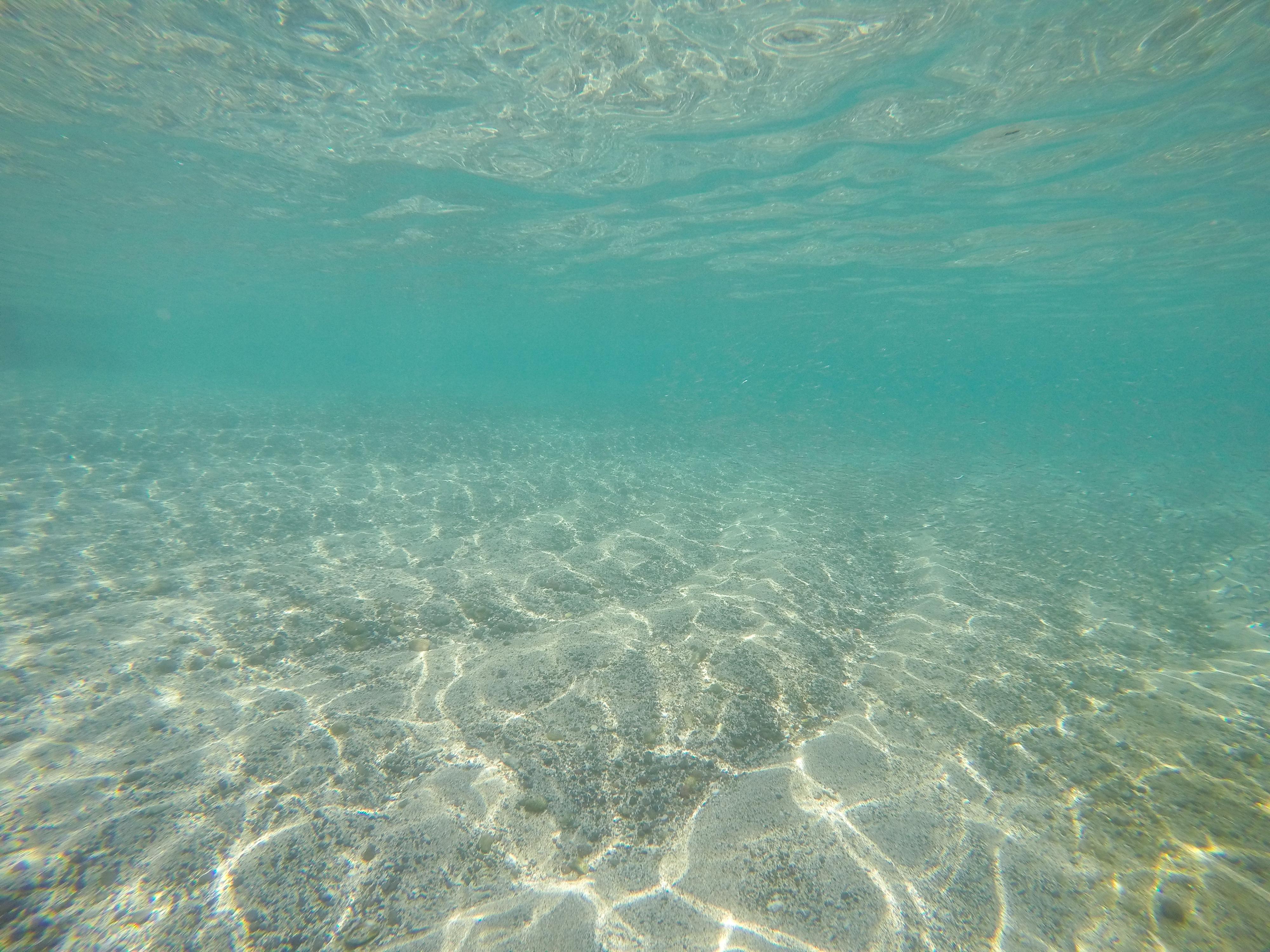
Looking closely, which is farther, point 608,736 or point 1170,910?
point 608,736

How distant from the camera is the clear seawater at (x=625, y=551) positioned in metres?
3.25

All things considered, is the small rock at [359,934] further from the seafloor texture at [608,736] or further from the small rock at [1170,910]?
the small rock at [1170,910]

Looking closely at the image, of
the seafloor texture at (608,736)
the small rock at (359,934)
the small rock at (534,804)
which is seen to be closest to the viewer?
the small rock at (359,934)

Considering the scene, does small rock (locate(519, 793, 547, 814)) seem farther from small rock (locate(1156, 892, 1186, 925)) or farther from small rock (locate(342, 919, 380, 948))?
small rock (locate(1156, 892, 1186, 925))

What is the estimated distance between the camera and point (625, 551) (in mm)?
8898

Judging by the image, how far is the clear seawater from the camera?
128 inches

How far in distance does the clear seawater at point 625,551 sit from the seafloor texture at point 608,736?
39 mm

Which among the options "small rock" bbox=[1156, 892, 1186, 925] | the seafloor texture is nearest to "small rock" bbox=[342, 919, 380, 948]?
the seafloor texture

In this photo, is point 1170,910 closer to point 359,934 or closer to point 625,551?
point 359,934

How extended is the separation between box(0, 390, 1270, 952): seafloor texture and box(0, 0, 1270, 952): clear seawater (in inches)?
1.5

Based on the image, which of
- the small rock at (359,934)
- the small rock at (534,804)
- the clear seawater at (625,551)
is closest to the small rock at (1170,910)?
the clear seawater at (625,551)

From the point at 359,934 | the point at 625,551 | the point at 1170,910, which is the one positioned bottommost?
the point at 1170,910

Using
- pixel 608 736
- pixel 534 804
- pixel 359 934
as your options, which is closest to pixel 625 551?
pixel 608 736

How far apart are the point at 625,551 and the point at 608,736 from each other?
4578mm
